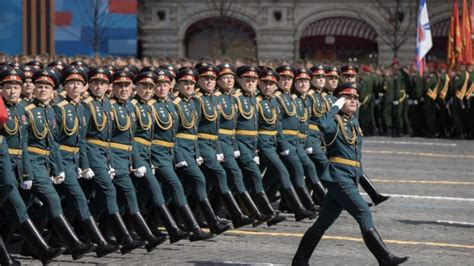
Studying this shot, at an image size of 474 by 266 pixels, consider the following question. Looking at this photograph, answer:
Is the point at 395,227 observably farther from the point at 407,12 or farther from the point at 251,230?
the point at 407,12

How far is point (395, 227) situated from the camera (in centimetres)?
1727

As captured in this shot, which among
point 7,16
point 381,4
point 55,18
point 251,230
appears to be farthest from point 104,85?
point 381,4

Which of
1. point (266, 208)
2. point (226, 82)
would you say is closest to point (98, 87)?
point (226, 82)

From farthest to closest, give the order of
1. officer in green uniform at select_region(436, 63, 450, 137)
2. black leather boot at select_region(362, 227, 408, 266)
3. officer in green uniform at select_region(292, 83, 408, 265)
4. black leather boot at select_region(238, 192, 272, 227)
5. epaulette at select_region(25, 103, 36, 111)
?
officer in green uniform at select_region(436, 63, 450, 137) → black leather boot at select_region(238, 192, 272, 227) → epaulette at select_region(25, 103, 36, 111) → officer in green uniform at select_region(292, 83, 408, 265) → black leather boot at select_region(362, 227, 408, 266)

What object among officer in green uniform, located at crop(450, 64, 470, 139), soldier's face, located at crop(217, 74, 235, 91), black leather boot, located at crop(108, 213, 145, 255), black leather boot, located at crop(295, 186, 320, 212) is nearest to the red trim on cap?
soldier's face, located at crop(217, 74, 235, 91)

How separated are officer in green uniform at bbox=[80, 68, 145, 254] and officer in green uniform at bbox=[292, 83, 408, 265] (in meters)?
2.05

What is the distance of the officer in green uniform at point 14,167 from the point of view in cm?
1339

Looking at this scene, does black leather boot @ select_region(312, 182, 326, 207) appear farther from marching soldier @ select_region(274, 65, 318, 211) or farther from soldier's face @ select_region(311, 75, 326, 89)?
soldier's face @ select_region(311, 75, 326, 89)

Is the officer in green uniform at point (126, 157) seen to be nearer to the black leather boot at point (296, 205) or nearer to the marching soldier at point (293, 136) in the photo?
the black leather boot at point (296, 205)

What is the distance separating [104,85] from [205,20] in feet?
134

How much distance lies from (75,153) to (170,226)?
1.35 m

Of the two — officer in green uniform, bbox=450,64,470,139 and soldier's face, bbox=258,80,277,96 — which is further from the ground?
soldier's face, bbox=258,80,277,96

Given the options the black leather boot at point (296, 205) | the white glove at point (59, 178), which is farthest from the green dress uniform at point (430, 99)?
the white glove at point (59, 178)

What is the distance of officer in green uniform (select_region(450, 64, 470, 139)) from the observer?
33312 millimetres
